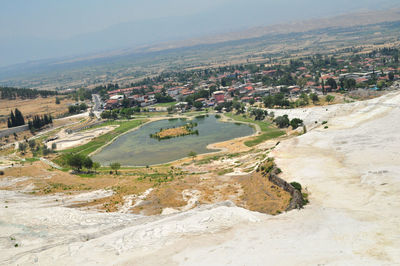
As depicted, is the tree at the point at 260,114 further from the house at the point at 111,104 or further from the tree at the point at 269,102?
the house at the point at 111,104

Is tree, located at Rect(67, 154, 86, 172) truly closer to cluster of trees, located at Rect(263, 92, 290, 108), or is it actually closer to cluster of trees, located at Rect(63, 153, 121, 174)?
cluster of trees, located at Rect(63, 153, 121, 174)

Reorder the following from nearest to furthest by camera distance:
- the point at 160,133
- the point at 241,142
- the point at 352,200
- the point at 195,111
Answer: the point at 352,200, the point at 241,142, the point at 160,133, the point at 195,111

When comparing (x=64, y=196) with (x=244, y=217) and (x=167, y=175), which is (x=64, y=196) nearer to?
(x=167, y=175)

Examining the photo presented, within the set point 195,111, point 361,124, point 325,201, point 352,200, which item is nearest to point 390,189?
point 352,200

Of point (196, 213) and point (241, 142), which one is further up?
point (196, 213)

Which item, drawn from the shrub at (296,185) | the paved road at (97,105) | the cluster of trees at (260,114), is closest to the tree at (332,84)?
the cluster of trees at (260,114)

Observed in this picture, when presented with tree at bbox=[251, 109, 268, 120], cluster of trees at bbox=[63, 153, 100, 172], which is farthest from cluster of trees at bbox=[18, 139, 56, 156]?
tree at bbox=[251, 109, 268, 120]

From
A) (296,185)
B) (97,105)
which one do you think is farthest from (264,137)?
(97,105)
